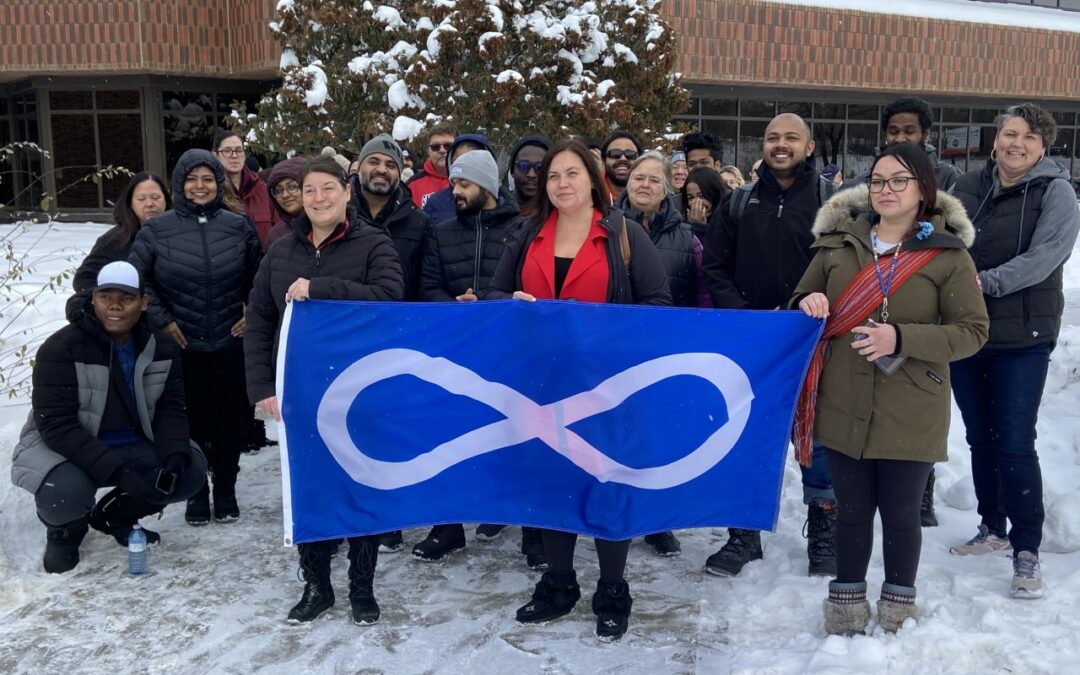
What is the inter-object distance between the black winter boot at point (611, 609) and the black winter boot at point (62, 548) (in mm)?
2675

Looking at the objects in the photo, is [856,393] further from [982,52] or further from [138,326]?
[982,52]

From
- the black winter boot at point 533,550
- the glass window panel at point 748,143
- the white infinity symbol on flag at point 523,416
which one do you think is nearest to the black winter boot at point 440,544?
the black winter boot at point 533,550

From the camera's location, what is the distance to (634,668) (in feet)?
12.3

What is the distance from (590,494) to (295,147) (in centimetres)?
1181

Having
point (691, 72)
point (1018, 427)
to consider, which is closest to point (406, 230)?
point (1018, 427)

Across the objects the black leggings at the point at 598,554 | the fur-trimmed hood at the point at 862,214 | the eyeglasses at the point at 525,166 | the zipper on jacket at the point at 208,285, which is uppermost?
the eyeglasses at the point at 525,166

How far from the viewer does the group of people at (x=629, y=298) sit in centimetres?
368

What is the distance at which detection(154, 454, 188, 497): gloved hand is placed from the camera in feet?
16.2

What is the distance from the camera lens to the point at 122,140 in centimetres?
2173

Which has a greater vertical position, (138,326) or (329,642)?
(138,326)

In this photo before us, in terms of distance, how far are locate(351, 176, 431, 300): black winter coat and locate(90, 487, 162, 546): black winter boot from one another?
1754mm

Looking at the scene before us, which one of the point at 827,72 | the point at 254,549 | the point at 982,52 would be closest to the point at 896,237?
the point at 254,549

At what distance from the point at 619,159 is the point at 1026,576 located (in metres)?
Result: 3.25

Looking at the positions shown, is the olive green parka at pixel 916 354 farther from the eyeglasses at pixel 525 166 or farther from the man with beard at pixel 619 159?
the man with beard at pixel 619 159
